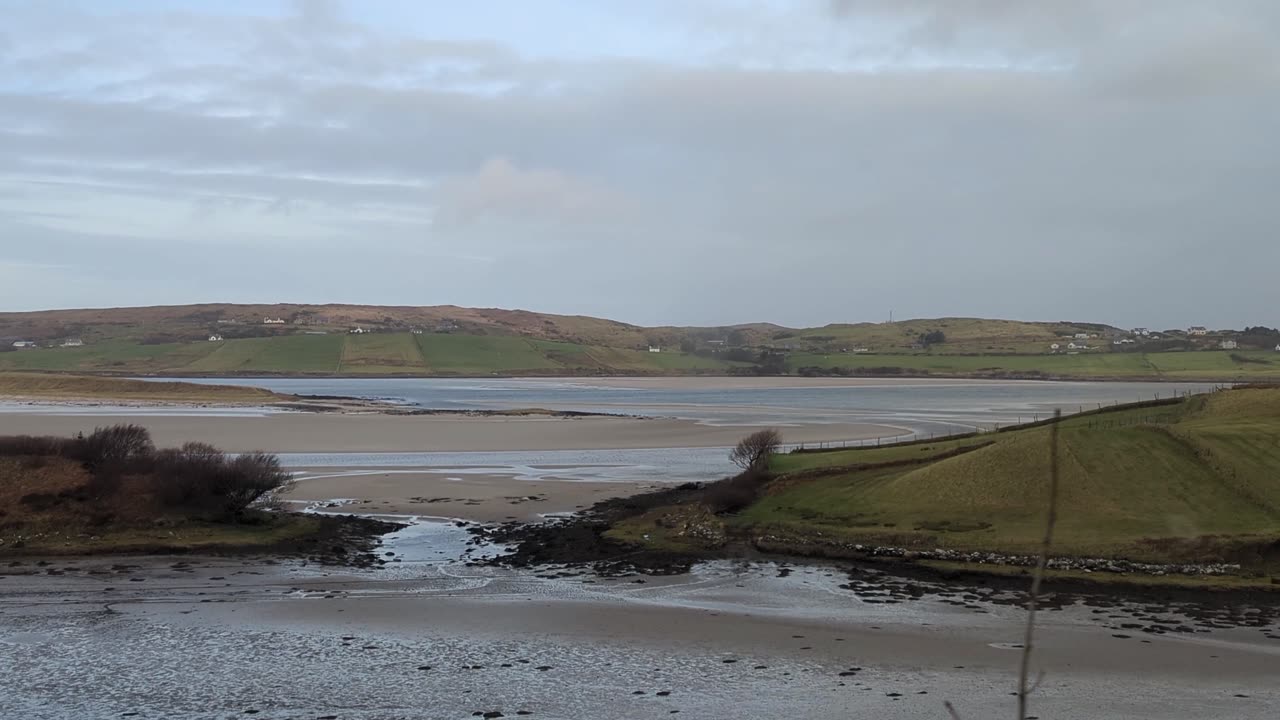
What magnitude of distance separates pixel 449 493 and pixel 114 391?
247ft

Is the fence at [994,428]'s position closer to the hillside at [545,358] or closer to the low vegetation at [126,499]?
the low vegetation at [126,499]

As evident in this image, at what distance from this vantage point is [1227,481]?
27.1 metres

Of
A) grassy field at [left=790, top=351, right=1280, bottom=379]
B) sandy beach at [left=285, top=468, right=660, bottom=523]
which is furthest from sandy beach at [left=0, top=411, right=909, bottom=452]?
grassy field at [left=790, top=351, right=1280, bottom=379]

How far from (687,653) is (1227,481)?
1775 centimetres

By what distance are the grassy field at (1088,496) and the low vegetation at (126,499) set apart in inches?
586

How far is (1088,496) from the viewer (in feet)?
90.3

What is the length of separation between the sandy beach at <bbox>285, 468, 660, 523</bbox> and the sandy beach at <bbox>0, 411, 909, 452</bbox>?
11448 mm

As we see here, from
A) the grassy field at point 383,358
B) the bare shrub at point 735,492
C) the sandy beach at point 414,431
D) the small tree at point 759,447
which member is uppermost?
the grassy field at point 383,358

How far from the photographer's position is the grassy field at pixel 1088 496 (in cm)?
2483

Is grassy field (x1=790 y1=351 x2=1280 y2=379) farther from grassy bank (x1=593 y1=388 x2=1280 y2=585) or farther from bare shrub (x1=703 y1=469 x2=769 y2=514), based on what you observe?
bare shrub (x1=703 y1=469 x2=769 y2=514)

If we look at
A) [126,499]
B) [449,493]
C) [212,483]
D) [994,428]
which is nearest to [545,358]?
[994,428]

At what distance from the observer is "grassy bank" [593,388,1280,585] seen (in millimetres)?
24688

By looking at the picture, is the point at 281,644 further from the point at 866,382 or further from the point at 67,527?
the point at 866,382

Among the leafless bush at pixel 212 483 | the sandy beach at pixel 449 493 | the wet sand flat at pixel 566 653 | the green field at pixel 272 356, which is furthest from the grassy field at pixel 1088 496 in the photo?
the green field at pixel 272 356
